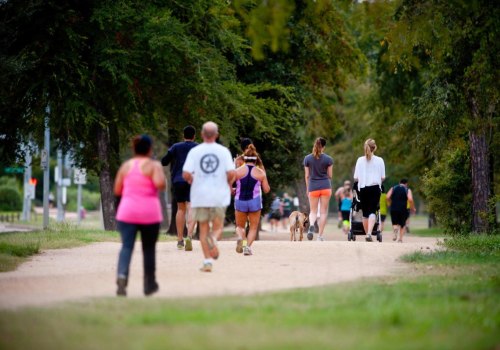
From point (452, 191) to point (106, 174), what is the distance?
1014 centimetres

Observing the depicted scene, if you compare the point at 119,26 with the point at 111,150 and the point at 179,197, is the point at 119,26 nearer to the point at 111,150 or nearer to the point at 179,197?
the point at 111,150

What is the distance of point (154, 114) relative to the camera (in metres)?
28.0

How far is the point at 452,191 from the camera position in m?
31.3

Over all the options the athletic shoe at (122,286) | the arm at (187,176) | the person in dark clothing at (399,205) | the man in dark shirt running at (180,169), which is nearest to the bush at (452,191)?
the person in dark clothing at (399,205)

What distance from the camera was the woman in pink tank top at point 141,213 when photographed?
38.1 feet

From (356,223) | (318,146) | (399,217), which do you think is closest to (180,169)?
(318,146)

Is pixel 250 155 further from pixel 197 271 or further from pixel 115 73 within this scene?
pixel 115 73

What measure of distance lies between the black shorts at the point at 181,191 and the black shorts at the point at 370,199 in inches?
198

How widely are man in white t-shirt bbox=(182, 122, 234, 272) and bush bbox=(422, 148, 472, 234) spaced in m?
17.6

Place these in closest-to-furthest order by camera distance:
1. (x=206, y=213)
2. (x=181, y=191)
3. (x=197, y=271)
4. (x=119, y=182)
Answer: (x=119, y=182) < (x=206, y=213) < (x=197, y=271) < (x=181, y=191)

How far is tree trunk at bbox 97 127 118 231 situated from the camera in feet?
92.4

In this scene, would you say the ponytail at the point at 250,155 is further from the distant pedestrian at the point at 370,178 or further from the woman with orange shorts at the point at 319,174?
the distant pedestrian at the point at 370,178

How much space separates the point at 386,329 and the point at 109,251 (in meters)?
10.7

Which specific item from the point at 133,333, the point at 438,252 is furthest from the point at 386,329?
the point at 438,252
